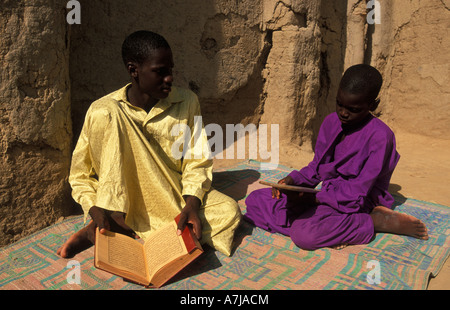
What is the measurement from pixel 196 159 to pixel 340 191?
1033 mm

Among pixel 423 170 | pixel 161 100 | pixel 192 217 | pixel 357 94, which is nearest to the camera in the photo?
→ pixel 192 217

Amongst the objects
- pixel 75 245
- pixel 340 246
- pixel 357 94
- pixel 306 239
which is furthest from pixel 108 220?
pixel 357 94

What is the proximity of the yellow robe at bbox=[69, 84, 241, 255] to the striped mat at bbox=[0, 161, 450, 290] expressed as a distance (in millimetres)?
222

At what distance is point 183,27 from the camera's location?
3.88m

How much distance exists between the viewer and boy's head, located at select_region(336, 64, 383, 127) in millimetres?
2459

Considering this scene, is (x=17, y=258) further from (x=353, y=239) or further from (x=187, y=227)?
(x=353, y=239)

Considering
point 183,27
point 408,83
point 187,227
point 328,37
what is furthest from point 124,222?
point 408,83

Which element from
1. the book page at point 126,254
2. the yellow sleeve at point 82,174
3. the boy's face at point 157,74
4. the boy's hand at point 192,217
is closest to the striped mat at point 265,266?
the book page at point 126,254

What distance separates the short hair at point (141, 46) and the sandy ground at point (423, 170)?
1934mm

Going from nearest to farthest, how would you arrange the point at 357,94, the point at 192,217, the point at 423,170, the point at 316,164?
the point at 192,217
the point at 357,94
the point at 316,164
the point at 423,170

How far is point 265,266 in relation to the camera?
2367mm

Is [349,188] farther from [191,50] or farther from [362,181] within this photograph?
[191,50]

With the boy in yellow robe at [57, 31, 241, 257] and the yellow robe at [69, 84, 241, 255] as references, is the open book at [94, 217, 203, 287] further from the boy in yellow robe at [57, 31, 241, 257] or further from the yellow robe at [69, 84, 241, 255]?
the yellow robe at [69, 84, 241, 255]

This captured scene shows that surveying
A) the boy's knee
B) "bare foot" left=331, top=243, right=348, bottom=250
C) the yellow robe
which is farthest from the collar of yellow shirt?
"bare foot" left=331, top=243, right=348, bottom=250
